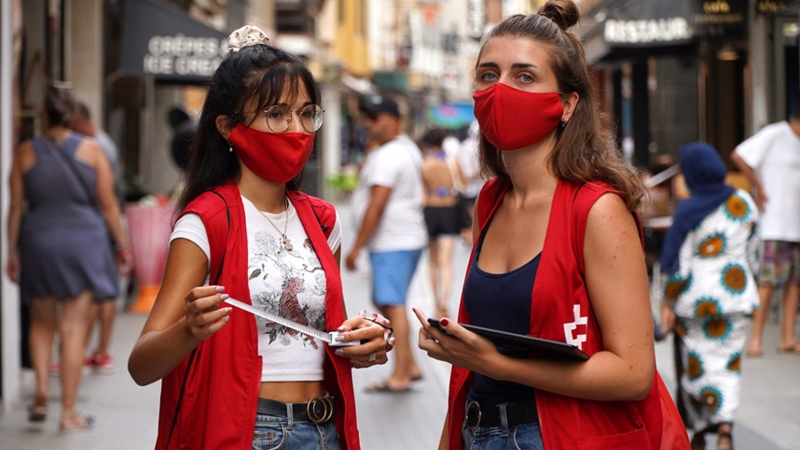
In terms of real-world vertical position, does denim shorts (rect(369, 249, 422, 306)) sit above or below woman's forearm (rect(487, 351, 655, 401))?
below

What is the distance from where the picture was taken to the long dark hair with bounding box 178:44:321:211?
3.24 m

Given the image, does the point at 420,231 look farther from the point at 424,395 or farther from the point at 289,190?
the point at 289,190

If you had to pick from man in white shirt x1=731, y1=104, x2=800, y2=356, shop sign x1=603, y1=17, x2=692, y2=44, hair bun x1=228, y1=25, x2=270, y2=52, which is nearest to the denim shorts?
man in white shirt x1=731, y1=104, x2=800, y2=356

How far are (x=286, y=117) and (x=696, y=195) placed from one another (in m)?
4.13

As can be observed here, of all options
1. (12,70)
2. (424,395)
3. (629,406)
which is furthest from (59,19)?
(629,406)

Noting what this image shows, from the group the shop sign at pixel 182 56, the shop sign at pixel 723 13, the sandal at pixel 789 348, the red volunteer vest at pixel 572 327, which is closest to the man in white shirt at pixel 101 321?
the shop sign at pixel 182 56

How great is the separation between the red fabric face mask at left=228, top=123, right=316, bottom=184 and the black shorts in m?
9.78

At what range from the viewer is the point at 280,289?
3178mm

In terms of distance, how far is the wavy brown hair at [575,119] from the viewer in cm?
296

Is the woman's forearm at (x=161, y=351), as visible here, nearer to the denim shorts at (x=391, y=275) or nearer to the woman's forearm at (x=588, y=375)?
the woman's forearm at (x=588, y=375)

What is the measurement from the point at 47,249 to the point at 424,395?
2899mm

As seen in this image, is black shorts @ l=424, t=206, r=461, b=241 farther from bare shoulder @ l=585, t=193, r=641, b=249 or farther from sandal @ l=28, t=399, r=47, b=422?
bare shoulder @ l=585, t=193, r=641, b=249

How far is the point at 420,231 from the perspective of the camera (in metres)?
8.86

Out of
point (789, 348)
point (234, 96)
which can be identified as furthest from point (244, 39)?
→ point (789, 348)
